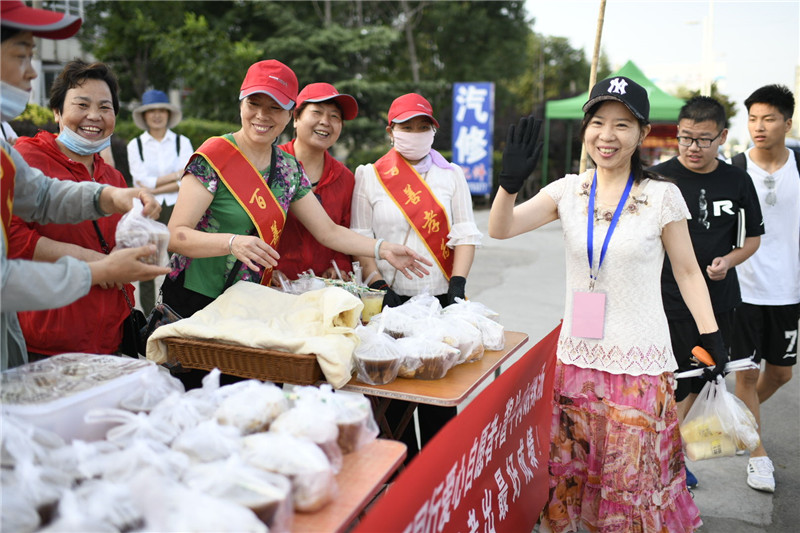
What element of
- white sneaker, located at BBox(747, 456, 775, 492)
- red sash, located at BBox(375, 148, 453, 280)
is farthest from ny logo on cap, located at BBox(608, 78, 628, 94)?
white sneaker, located at BBox(747, 456, 775, 492)

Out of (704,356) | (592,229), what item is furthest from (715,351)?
(592,229)

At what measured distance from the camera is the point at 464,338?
8.11 ft

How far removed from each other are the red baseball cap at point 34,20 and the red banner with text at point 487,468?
131cm

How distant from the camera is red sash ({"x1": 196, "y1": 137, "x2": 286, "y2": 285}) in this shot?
2.50 metres

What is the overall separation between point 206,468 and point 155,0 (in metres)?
18.5

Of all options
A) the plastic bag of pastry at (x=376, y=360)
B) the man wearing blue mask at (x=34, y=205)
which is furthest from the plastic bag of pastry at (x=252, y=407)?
the plastic bag of pastry at (x=376, y=360)

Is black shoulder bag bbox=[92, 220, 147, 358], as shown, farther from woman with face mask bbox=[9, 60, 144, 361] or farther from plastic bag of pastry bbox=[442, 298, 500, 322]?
plastic bag of pastry bbox=[442, 298, 500, 322]

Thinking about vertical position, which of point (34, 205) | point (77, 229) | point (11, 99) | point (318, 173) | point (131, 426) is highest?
point (11, 99)

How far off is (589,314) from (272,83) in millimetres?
1556

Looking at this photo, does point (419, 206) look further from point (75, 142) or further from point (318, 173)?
point (75, 142)

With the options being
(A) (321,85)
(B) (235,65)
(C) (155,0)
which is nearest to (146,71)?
(C) (155,0)

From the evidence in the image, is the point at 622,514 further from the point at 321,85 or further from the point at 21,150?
the point at 21,150

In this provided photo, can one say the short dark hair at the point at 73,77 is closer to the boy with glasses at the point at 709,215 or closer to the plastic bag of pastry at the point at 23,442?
the plastic bag of pastry at the point at 23,442

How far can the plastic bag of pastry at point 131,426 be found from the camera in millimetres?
1420
